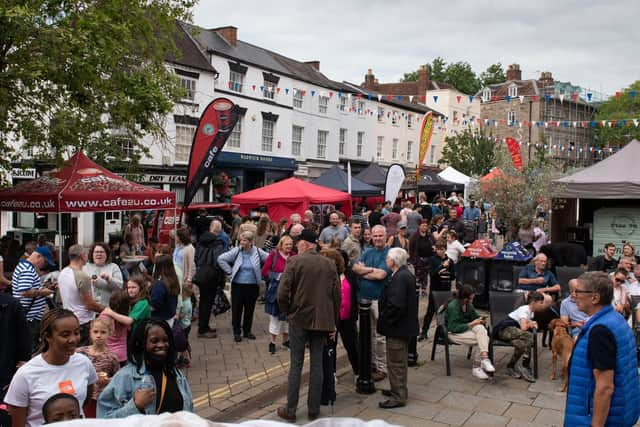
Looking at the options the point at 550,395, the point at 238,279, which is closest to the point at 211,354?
the point at 238,279

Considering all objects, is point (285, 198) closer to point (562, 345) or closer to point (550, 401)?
point (562, 345)

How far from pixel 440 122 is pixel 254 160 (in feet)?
75.4

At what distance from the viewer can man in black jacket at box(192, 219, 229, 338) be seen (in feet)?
26.9

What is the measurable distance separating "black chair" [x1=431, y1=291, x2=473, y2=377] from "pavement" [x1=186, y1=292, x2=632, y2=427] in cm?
15

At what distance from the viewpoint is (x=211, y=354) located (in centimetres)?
745

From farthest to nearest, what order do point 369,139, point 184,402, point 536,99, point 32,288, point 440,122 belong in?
point 536,99 → point 440,122 → point 369,139 → point 32,288 → point 184,402

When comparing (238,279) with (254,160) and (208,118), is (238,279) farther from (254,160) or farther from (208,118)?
(254,160)

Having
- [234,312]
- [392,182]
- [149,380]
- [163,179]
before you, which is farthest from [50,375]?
[163,179]

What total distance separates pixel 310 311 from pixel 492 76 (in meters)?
68.5

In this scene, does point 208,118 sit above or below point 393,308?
above

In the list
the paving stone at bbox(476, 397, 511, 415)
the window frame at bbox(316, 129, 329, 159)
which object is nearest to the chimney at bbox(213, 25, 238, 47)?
the window frame at bbox(316, 129, 329, 159)

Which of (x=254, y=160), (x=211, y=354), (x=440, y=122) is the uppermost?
(x=440, y=122)

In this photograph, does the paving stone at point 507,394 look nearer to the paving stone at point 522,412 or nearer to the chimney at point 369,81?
the paving stone at point 522,412

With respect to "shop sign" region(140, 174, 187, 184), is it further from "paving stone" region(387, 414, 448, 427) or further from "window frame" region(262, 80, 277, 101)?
"paving stone" region(387, 414, 448, 427)
